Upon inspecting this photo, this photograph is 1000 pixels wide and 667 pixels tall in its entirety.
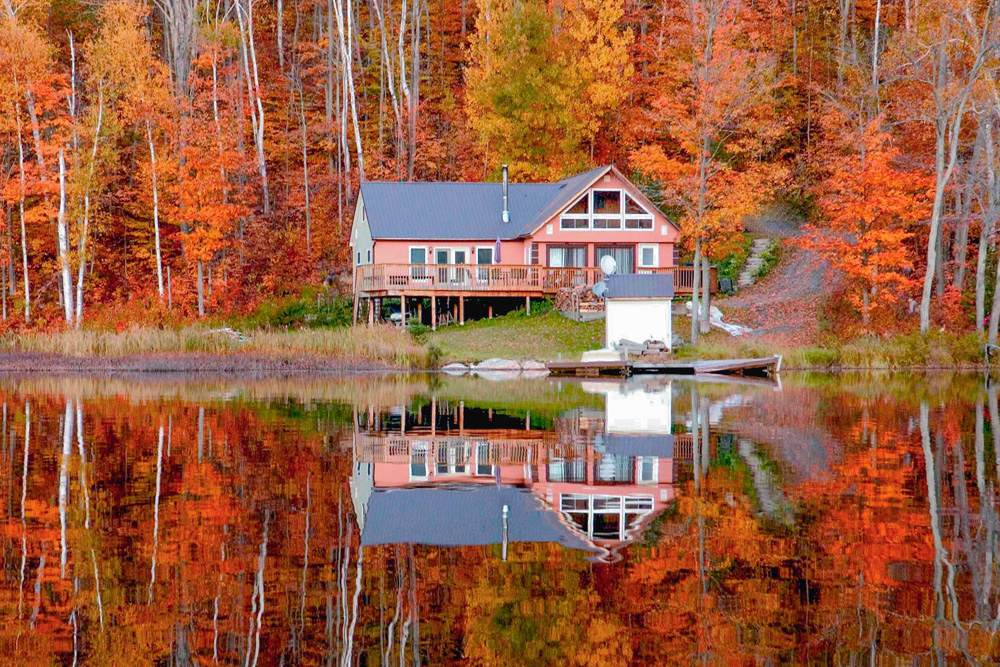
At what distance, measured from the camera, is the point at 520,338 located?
40531mm

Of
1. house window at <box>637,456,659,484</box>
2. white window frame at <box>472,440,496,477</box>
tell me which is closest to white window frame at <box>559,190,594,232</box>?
white window frame at <box>472,440,496,477</box>

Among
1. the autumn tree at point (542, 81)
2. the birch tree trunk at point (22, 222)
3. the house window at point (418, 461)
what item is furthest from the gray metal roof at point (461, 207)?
the house window at point (418, 461)

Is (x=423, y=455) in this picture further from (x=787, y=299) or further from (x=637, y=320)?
(x=787, y=299)

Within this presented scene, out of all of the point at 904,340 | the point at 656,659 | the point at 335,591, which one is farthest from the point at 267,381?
the point at 656,659

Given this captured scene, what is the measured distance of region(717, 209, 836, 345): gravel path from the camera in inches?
1668

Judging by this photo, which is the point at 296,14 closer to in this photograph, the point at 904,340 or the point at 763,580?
the point at 904,340

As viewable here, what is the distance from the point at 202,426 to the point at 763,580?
1326cm

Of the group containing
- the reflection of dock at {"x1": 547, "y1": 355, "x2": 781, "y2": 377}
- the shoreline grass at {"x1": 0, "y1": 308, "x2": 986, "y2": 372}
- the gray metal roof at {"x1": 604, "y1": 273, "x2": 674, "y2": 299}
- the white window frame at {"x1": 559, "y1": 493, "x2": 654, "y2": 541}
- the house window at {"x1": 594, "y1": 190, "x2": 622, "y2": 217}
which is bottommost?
the reflection of dock at {"x1": 547, "y1": 355, "x2": 781, "y2": 377}

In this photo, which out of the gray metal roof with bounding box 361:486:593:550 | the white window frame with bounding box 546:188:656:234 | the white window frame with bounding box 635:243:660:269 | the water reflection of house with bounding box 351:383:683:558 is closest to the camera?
the gray metal roof with bounding box 361:486:593:550

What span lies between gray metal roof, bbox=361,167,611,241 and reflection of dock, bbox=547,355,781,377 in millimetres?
10190

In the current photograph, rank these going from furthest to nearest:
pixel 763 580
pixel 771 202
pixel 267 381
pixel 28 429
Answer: pixel 771 202 → pixel 267 381 → pixel 28 429 → pixel 763 580

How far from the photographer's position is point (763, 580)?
30.9ft

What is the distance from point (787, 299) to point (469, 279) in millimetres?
13277

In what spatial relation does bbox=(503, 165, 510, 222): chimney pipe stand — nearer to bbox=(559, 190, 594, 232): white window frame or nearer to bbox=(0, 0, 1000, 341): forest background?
bbox=(559, 190, 594, 232): white window frame
